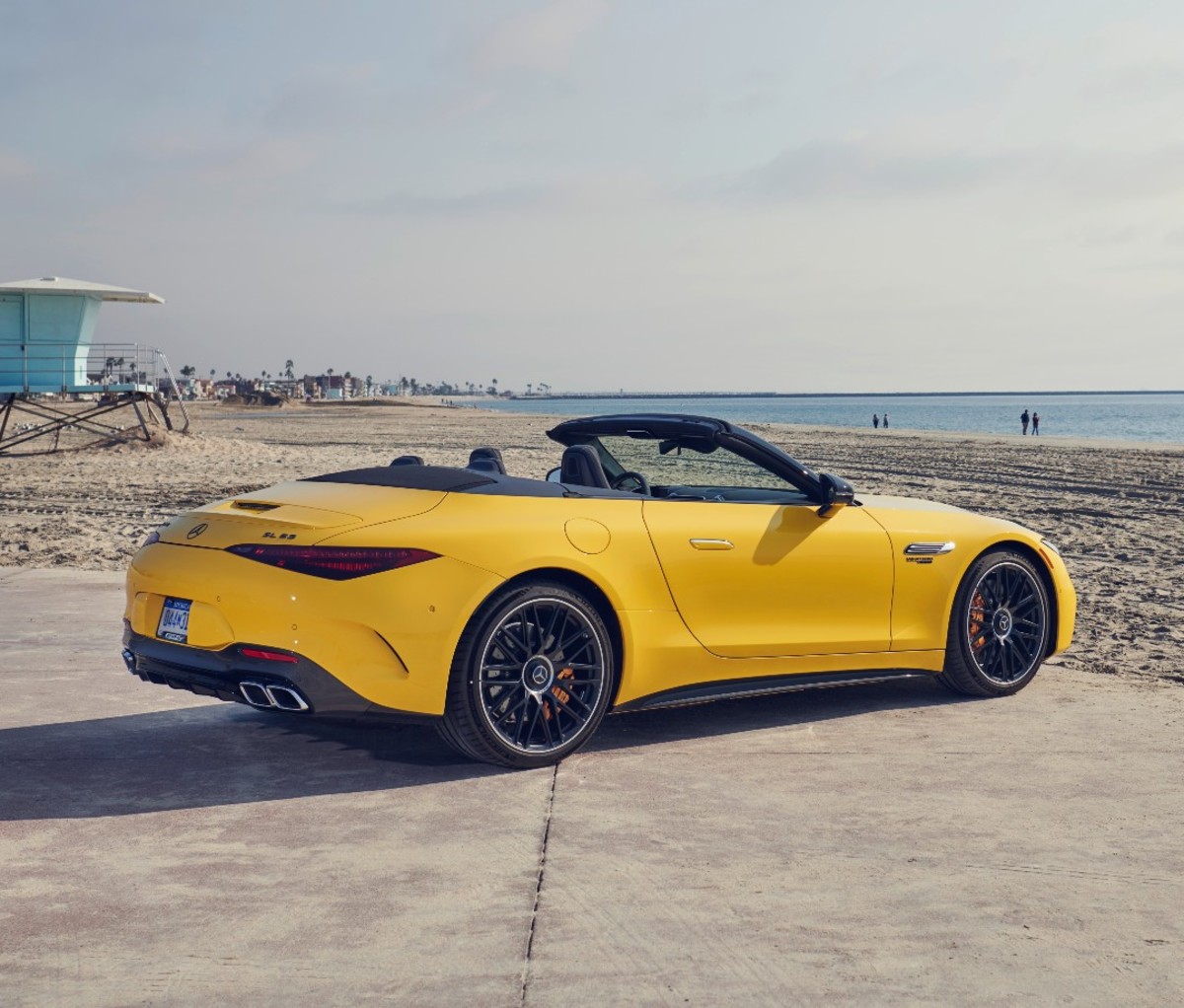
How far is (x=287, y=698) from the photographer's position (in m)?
5.00

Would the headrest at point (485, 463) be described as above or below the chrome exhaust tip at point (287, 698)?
above

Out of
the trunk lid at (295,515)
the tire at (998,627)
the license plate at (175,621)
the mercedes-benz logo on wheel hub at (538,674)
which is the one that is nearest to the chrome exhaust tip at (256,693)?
the license plate at (175,621)

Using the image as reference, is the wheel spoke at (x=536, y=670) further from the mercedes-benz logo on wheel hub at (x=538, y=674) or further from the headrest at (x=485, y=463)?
the headrest at (x=485, y=463)

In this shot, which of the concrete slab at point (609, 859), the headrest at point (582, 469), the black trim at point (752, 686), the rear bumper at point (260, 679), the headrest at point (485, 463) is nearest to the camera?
the concrete slab at point (609, 859)

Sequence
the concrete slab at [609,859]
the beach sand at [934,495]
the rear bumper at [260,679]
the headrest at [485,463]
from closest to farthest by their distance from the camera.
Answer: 1. the concrete slab at [609,859]
2. the rear bumper at [260,679]
3. the headrest at [485,463]
4. the beach sand at [934,495]

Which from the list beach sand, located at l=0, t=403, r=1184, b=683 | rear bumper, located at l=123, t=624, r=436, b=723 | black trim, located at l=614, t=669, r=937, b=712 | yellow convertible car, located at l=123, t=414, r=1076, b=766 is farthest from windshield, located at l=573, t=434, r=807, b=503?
beach sand, located at l=0, t=403, r=1184, b=683

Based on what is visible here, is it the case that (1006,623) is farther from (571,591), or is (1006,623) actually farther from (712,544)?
(571,591)

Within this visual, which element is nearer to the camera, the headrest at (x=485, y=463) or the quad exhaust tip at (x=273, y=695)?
the quad exhaust tip at (x=273, y=695)

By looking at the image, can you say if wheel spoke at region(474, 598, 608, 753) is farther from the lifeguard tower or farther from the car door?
the lifeguard tower

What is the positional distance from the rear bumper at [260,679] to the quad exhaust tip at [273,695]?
0.4 inches

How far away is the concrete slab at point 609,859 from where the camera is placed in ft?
11.1

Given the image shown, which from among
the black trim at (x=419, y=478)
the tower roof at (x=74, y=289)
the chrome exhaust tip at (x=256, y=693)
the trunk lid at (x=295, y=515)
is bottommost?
the chrome exhaust tip at (x=256, y=693)

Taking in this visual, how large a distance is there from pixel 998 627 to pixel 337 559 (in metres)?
3.51

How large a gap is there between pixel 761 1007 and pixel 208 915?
1.55 m
